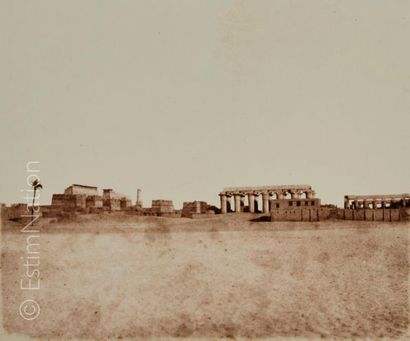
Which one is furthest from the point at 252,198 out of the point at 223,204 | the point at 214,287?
the point at 214,287

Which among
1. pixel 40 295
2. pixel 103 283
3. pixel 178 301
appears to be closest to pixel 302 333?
pixel 178 301

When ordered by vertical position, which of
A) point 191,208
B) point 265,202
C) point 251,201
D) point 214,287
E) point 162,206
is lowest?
point 214,287

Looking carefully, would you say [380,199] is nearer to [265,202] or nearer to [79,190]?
[265,202]

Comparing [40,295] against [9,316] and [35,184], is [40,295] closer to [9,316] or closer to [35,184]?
[9,316]

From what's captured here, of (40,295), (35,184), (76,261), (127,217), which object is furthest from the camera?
(127,217)

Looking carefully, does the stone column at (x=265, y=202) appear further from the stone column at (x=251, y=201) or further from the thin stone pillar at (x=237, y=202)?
the thin stone pillar at (x=237, y=202)

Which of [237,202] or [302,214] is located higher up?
[237,202]

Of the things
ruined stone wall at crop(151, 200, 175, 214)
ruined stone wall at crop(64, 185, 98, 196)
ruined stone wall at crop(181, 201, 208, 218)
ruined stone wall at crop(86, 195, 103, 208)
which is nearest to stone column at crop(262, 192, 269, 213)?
ruined stone wall at crop(181, 201, 208, 218)
